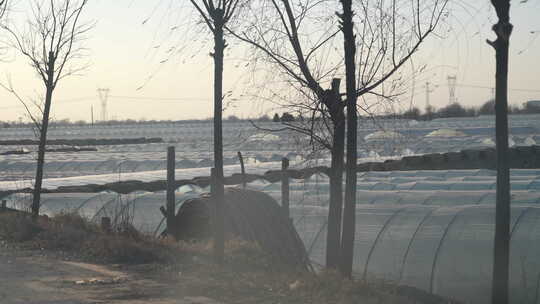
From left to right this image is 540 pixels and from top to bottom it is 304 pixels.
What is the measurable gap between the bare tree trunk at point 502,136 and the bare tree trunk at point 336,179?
1669 mm

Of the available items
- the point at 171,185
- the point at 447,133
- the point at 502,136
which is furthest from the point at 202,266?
the point at 447,133

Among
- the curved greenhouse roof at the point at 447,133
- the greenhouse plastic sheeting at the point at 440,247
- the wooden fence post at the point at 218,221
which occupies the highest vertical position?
the curved greenhouse roof at the point at 447,133

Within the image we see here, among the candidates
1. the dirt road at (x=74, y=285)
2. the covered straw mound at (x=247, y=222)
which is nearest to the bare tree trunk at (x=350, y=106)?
the dirt road at (x=74, y=285)

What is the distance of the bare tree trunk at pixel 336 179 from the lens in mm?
8273

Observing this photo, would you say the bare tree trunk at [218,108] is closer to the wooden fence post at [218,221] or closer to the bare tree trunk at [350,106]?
the wooden fence post at [218,221]

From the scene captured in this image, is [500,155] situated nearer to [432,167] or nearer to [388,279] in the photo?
[388,279]

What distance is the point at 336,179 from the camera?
8.62 meters

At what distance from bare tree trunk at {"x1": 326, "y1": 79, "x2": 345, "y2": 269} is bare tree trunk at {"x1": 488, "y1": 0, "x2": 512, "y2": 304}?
167 cm

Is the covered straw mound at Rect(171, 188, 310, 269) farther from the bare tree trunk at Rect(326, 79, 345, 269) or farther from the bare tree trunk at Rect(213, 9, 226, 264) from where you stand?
the bare tree trunk at Rect(326, 79, 345, 269)

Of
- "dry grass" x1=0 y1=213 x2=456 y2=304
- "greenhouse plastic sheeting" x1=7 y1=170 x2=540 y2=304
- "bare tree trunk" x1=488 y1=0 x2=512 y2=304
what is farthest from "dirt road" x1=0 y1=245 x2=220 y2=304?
"bare tree trunk" x1=488 y1=0 x2=512 y2=304

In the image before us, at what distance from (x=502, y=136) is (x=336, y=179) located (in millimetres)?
1959

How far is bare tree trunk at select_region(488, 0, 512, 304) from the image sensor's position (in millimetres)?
7312

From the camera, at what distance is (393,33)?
26.5 ft

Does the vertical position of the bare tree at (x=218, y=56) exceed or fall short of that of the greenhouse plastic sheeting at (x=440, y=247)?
it exceeds it
